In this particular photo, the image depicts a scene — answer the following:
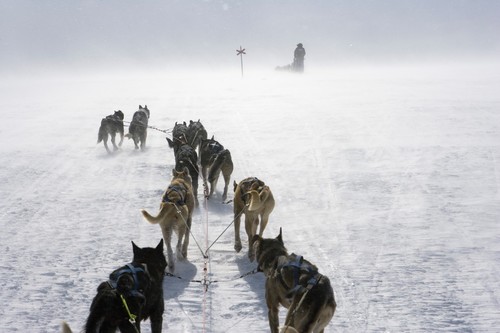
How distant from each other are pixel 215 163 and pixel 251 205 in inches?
93.7

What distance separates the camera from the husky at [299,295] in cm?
300

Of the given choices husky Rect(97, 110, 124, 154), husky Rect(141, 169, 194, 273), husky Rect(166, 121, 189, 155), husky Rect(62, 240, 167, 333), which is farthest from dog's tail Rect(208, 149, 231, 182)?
husky Rect(97, 110, 124, 154)

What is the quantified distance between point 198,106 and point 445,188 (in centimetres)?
1211

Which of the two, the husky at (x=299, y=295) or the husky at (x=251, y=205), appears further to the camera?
the husky at (x=251, y=205)

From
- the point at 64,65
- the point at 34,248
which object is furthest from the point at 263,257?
the point at 64,65

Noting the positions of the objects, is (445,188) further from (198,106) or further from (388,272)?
(198,106)

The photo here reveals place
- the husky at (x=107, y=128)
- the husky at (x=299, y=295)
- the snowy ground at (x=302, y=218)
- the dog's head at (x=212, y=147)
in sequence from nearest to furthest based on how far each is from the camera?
the husky at (x=299, y=295) → the snowy ground at (x=302, y=218) → the dog's head at (x=212, y=147) → the husky at (x=107, y=128)

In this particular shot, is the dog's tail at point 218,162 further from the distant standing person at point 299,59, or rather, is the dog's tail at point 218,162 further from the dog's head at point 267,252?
the distant standing person at point 299,59

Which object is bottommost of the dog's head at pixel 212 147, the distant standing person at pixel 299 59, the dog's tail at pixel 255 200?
the dog's tail at pixel 255 200

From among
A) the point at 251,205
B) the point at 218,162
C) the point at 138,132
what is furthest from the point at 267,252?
the point at 138,132

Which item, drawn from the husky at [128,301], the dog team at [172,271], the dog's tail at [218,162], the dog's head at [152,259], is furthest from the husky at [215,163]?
the husky at [128,301]

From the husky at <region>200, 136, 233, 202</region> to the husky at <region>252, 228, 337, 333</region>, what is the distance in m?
3.32

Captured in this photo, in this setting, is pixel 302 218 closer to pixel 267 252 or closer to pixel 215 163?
pixel 215 163

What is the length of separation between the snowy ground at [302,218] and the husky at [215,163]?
1.30 feet
